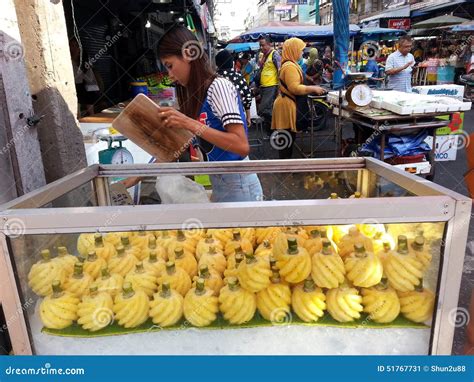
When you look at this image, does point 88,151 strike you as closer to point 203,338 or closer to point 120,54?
point 203,338

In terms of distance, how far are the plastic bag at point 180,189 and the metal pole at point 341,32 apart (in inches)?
227

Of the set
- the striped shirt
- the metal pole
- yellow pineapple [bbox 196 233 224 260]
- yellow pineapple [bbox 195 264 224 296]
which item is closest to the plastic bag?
yellow pineapple [bbox 196 233 224 260]

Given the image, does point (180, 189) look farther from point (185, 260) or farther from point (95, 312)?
point (95, 312)

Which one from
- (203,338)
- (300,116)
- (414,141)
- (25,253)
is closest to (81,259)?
(25,253)

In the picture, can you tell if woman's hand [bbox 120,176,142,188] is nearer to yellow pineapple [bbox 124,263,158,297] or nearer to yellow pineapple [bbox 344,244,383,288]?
yellow pineapple [bbox 124,263,158,297]

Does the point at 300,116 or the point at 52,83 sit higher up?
the point at 52,83

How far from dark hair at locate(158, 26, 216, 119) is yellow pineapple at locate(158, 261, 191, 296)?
3.18 feet

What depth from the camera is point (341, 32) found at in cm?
741

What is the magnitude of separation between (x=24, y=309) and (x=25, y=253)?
0.21 metres

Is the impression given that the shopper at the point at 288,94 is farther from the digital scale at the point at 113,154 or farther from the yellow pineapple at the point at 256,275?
the yellow pineapple at the point at 256,275

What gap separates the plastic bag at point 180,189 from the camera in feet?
7.50

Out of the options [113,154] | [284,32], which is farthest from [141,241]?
[284,32]

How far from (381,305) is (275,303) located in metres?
0.39
